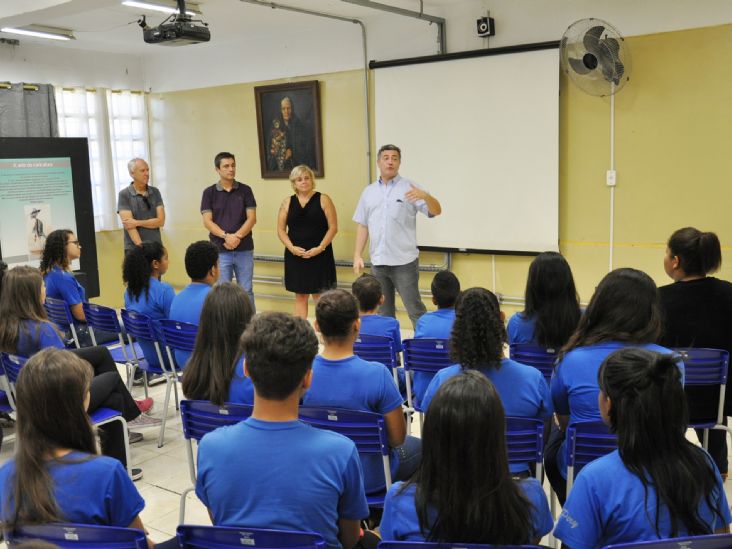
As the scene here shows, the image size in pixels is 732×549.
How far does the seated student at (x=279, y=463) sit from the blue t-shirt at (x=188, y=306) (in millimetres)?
2239

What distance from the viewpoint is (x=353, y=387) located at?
2.50 m

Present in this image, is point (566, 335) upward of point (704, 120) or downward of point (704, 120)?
downward

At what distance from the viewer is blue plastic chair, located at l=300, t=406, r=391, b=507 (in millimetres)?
2399

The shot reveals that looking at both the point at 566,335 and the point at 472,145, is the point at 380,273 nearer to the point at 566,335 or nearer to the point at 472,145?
the point at 472,145

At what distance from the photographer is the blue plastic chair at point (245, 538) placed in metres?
1.57

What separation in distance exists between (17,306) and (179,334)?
798 millimetres

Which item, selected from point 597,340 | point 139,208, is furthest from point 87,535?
point 139,208

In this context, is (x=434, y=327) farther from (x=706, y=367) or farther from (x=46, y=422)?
(x=46, y=422)

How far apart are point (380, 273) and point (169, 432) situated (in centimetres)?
225

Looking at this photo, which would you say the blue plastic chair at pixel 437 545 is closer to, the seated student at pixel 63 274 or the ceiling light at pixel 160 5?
the seated student at pixel 63 274

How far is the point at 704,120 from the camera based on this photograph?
17.3 ft

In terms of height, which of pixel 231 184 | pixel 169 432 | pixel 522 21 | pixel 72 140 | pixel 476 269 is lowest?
pixel 169 432

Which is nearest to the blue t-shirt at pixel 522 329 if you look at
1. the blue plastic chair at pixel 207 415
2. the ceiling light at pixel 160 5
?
the blue plastic chair at pixel 207 415

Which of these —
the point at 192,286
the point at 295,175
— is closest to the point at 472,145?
the point at 295,175
